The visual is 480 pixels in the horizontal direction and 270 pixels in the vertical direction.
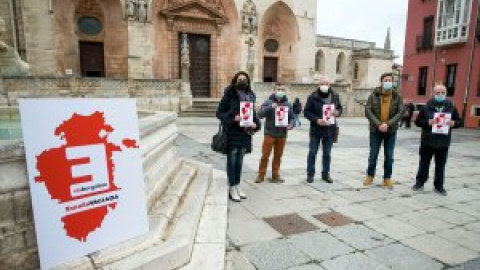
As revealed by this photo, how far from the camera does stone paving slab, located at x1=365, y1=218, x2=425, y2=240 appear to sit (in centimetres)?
379

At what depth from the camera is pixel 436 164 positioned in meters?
5.46

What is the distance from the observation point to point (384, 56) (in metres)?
35.4

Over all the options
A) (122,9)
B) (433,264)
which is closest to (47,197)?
(433,264)

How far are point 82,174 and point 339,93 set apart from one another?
2188cm

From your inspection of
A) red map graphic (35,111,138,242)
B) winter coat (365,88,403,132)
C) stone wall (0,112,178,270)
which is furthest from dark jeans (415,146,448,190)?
stone wall (0,112,178,270)

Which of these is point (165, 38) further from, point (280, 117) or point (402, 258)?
point (402, 258)

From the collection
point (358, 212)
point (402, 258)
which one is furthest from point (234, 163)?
point (402, 258)

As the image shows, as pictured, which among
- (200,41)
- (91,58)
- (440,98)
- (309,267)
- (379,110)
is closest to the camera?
(309,267)

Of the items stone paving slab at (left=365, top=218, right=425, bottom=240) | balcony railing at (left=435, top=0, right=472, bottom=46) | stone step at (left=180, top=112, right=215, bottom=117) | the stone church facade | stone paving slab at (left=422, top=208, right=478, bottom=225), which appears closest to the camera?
stone paving slab at (left=365, top=218, right=425, bottom=240)

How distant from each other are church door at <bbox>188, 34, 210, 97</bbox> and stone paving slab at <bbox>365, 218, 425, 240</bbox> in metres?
18.8

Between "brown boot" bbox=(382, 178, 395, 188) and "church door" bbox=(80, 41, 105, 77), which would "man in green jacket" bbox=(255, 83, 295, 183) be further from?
"church door" bbox=(80, 41, 105, 77)

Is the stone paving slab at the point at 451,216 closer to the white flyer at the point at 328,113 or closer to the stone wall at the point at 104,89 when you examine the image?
the white flyer at the point at 328,113

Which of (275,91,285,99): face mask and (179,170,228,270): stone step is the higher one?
(275,91,285,99): face mask

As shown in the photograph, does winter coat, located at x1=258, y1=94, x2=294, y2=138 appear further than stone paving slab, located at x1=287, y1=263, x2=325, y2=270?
Yes
